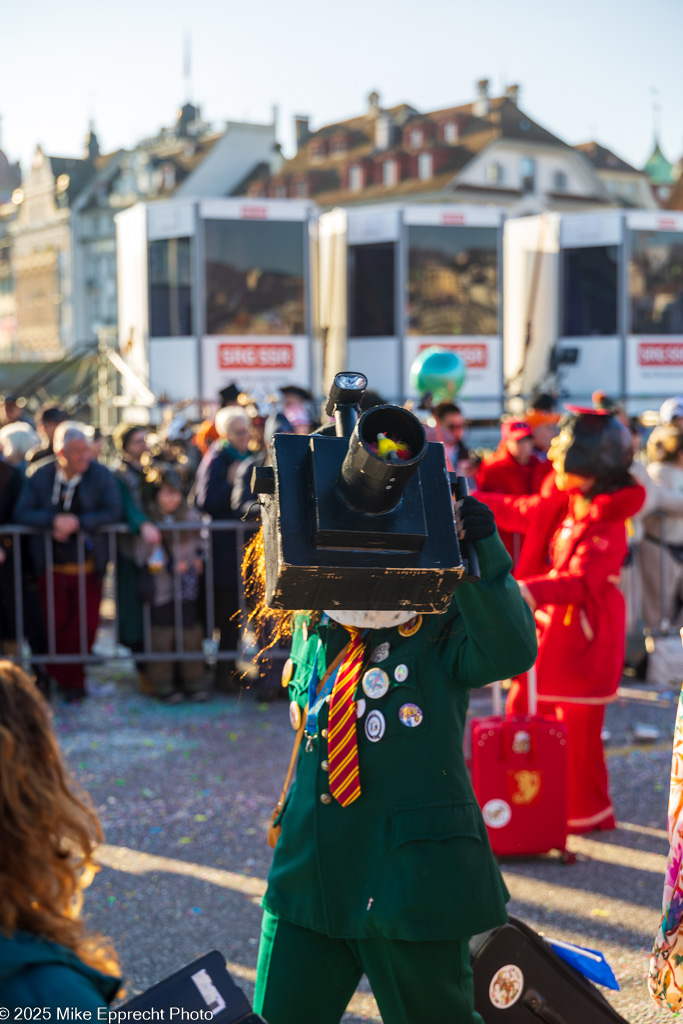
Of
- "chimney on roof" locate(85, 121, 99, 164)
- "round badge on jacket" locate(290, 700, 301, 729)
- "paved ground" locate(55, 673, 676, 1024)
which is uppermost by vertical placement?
"chimney on roof" locate(85, 121, 99, 164)

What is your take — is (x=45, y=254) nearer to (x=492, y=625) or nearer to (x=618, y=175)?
(x=618, y=175)

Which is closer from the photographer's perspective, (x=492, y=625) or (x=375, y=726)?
(x=492, y=625)

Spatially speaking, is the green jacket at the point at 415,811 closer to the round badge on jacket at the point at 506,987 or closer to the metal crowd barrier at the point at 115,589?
the round badge on jacket at the point at 506,987

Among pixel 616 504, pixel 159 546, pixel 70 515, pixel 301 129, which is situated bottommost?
pixel 159 546

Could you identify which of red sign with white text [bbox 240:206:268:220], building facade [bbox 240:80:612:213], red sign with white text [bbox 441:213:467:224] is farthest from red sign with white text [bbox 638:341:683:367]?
building facade [bbox 240:80:612:213]

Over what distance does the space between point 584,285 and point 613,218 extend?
1.01 meters

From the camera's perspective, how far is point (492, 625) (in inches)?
89.4

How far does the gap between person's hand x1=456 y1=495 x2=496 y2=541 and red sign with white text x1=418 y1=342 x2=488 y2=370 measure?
547 inches

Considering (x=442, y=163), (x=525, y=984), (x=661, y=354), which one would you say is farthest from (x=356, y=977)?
(x=442, y=163)

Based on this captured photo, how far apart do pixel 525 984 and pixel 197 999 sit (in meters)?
1.04

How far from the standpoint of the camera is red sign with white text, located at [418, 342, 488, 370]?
15.8 meters

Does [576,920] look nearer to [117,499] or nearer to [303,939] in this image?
[303,939]

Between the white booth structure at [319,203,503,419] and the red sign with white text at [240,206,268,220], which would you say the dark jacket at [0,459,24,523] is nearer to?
the red sign with white text at [240,206,268,220]

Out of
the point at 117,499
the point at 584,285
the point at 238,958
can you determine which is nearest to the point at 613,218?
the point at 584,285
